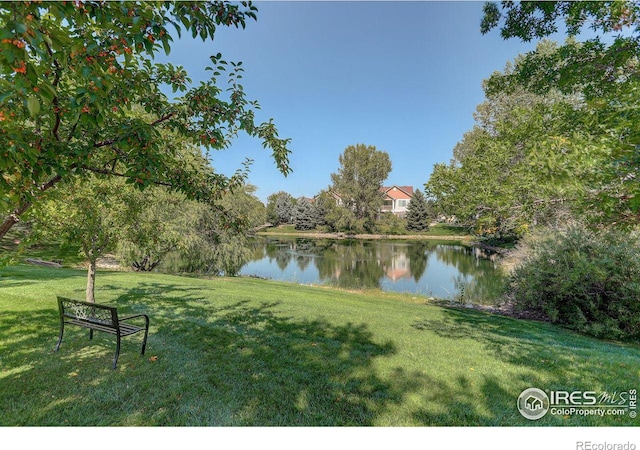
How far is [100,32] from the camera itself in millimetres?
2342

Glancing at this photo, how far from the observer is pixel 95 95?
1.91m

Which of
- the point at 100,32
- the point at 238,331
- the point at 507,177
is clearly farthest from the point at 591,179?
the point at 238,331

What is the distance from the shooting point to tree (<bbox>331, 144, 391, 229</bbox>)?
54.4 m

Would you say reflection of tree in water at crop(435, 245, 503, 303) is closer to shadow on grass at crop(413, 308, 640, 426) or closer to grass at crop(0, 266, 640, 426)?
grass at crop(0, 266, 640, 426)

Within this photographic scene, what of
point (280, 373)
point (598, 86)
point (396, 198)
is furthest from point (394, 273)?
point (396, 198)

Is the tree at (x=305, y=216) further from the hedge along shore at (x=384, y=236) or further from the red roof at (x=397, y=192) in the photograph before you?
the red roof at (x=397, y=192)

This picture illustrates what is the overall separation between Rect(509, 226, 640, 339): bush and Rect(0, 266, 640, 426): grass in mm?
2608

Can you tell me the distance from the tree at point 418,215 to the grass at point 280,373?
51545 millimetres

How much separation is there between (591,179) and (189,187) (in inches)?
201

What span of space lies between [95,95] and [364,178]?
54807 millimetres

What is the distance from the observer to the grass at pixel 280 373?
9.89 ft
